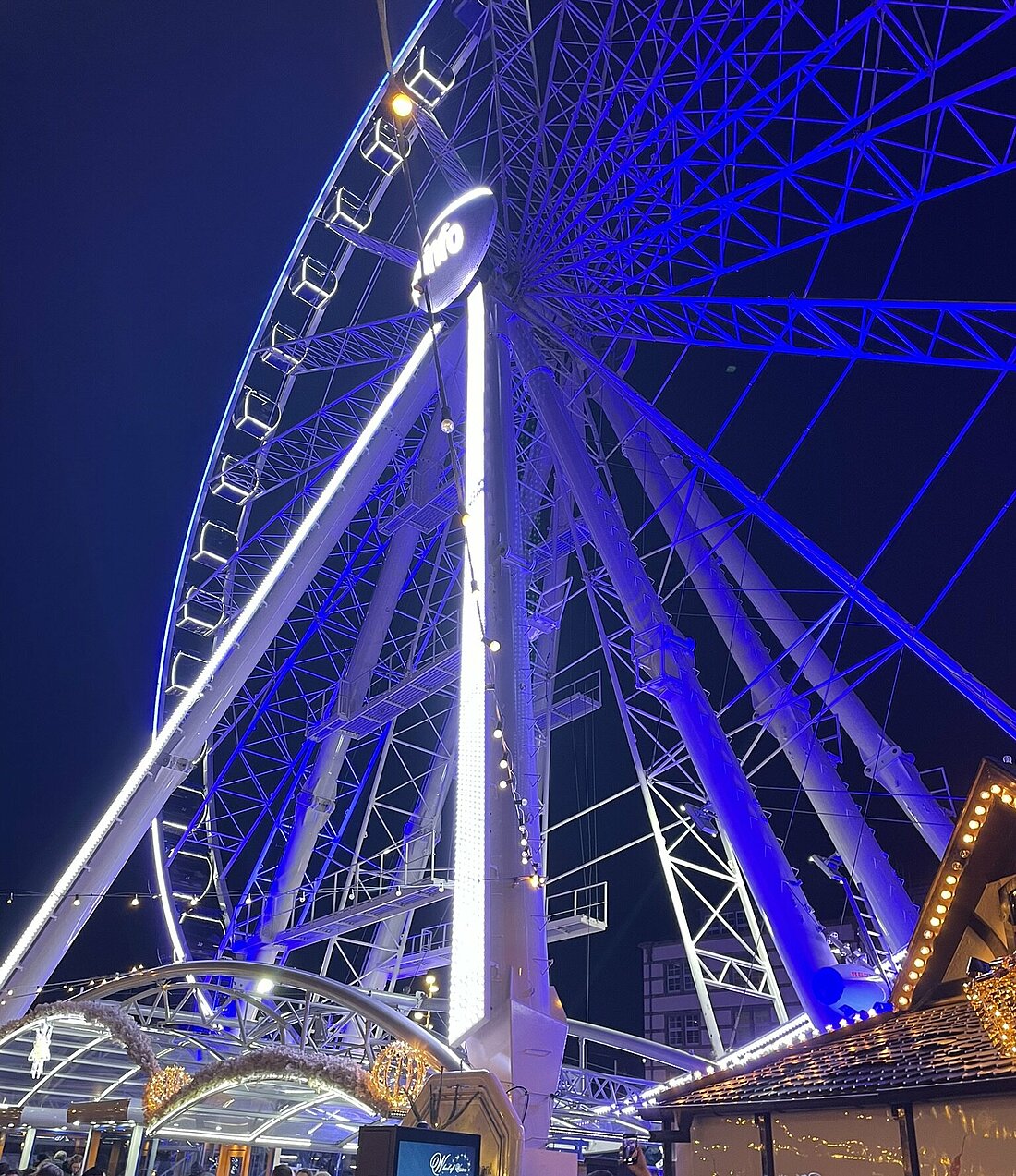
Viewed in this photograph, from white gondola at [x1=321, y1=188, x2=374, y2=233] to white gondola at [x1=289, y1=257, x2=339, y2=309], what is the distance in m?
1.21

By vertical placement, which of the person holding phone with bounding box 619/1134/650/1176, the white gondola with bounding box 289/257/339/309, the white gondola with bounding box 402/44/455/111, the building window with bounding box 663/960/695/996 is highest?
the white gondola with bounding box 402/44/455/111

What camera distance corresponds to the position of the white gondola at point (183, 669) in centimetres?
2236

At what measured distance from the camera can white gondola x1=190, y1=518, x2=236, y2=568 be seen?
2225 centimetres

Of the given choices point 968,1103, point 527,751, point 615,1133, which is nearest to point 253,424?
point 527,751

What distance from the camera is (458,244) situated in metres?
17.2

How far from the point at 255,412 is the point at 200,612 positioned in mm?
4791

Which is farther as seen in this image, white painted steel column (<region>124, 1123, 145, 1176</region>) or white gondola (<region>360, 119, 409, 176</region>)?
white gondola (<region>360, 119, 409, 176</region>)

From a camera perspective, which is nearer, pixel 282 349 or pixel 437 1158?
pixel 437 1158

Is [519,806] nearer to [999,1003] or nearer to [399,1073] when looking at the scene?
[399,1073]

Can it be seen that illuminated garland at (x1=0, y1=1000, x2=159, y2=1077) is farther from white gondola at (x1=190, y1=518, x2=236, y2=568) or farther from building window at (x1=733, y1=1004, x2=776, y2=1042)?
building window at (x1=733, y1=1004, x2=776, y2=1042)

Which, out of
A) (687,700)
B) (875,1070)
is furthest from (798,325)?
(875,1070)

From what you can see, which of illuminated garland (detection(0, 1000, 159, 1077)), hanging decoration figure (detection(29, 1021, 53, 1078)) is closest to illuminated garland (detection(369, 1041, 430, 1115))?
illuminated garland (detection(0, 1000, 159, 1077))

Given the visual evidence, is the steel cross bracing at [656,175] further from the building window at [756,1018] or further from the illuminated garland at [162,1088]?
the building window at [756,1018]

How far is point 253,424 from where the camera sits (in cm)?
2177
